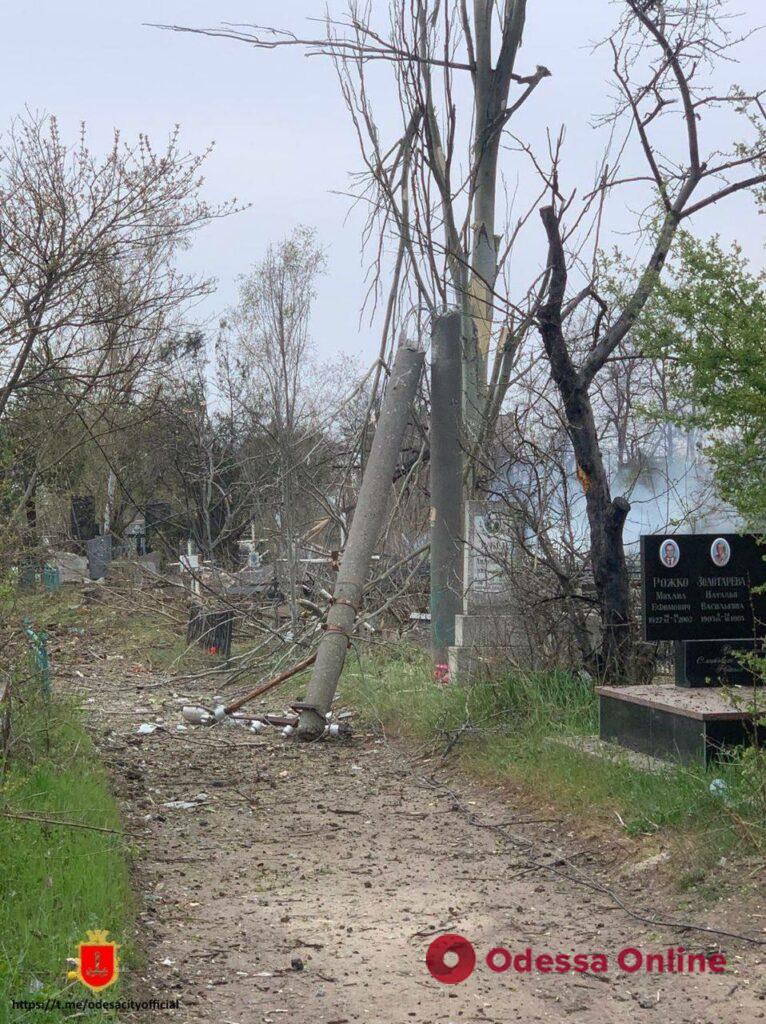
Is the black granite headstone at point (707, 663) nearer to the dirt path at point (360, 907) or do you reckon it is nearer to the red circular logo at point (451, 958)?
the dirt path at point (360, 907)

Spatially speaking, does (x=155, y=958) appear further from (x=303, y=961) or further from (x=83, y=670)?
(x=83, y=670)

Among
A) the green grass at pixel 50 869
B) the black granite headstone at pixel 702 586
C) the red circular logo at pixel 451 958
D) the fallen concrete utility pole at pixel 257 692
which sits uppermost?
the black granite headstone at pixel 702 586

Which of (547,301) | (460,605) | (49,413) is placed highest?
(547,301)

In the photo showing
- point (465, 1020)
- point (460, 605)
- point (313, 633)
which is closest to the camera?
point (465, 1020)

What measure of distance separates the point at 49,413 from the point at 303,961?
247 inches

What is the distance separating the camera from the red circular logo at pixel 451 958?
4.75 meters

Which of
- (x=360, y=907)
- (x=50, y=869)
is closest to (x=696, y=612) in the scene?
(x=360, y=907)

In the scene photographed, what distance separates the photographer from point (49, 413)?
393 inches

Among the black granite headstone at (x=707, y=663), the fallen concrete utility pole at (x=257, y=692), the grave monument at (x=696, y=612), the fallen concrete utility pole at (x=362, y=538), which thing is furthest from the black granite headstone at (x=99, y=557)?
the black granite headstone at (x=707, y=663)

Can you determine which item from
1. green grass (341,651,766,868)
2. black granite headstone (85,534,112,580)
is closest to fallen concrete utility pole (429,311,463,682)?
green grass (341,651,766,868)

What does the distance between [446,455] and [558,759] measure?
17.2 feet

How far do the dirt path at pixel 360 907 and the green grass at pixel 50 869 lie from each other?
26cm

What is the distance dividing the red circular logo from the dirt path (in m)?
0.05

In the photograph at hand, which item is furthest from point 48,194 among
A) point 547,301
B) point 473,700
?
point 473,700
